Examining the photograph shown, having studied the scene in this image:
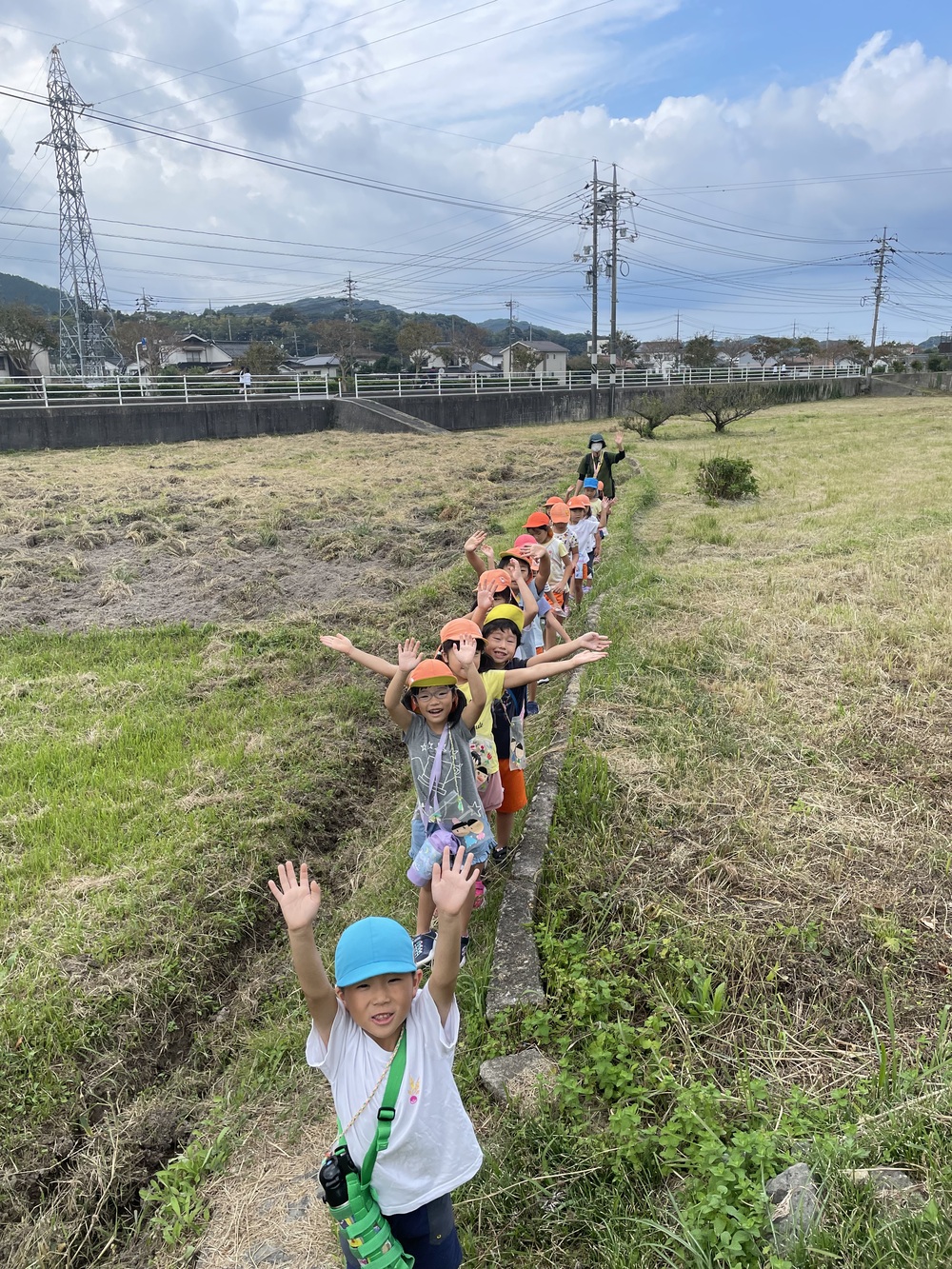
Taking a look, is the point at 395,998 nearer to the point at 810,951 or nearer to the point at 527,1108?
the point at 527,1108

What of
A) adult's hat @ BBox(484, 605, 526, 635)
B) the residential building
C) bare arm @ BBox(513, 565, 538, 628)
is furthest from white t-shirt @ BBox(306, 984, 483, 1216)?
the residential building

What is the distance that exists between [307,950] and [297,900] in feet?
0.41

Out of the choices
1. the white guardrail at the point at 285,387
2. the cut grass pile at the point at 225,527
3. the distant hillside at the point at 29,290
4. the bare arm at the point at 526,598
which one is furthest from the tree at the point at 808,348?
the distant hillside at the point at 29,290

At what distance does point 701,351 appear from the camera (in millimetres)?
59875

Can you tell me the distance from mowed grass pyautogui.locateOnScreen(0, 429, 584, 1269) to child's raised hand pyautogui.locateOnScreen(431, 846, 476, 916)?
1.52 metres

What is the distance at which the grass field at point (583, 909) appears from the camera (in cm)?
228

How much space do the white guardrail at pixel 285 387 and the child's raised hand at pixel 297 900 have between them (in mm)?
24219

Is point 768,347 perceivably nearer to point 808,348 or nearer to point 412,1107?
point 808,348

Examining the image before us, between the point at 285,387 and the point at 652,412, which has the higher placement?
the point at 285,387

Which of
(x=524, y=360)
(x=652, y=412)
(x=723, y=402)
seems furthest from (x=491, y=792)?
(x=524, y=360)

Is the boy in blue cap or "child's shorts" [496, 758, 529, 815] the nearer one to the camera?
the boy in blue cap

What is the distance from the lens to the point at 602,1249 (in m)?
2.09

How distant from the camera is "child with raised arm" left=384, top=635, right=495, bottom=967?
3.13 m

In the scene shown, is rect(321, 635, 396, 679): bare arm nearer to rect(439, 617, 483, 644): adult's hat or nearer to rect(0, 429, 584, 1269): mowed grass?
rect(439, 617, 483, 644): adult's hat
